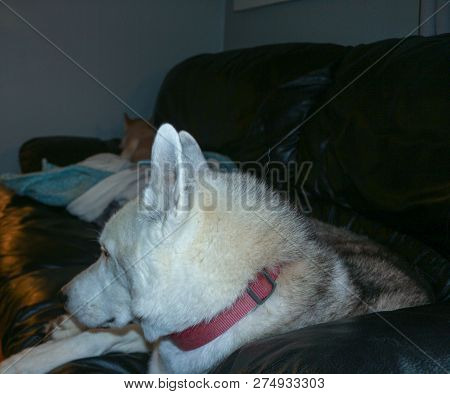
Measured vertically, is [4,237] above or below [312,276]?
below

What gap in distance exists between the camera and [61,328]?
5.40 feet

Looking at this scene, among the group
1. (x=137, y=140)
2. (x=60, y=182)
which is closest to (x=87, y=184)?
(x=60, y=182)

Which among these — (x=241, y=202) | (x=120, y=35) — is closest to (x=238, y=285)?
(x=241, y=202)

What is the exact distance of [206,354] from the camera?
131 cm

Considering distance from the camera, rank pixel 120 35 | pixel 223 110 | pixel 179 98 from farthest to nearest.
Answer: pixel 120 35, pixel 179 98, pixel 223 110

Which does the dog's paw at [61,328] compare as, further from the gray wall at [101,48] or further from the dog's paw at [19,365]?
the gray wall at [101,48]

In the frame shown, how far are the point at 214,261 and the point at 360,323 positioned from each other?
376 millimetres

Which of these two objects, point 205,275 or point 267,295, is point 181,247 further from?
point 267,295

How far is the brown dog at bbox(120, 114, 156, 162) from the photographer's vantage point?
3590mm

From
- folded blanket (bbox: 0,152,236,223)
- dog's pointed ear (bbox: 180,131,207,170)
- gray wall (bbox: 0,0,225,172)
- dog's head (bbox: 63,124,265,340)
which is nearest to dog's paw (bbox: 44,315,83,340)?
dog's head (bbox: 63,124,265,340)

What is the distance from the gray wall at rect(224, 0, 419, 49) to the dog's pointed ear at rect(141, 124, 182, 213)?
217 centimetres

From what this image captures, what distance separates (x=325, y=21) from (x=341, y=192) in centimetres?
191

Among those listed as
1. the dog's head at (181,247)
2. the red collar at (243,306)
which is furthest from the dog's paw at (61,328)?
the red collar at (243,306)
